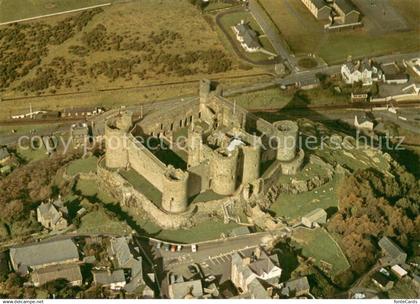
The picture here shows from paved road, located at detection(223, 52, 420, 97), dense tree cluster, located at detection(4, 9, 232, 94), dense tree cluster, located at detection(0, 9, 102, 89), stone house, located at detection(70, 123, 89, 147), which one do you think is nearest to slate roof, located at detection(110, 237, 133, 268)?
stone house, located at detection(70, 123, 89, 147)

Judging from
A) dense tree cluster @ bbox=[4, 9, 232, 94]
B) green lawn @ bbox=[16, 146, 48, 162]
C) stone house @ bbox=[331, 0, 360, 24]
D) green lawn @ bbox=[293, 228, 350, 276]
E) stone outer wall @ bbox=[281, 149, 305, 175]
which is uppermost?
stone house @ bbox=[331, 0, 360, 24]

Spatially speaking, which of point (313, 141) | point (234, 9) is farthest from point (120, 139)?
point (234, 9)

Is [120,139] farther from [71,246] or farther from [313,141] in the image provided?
[313,141]

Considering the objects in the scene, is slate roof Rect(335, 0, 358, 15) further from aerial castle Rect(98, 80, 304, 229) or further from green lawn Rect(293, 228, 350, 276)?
green lawn Rect(293, 228, 350, 276)

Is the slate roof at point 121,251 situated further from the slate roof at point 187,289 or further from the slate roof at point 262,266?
the slate roof at point 262,266

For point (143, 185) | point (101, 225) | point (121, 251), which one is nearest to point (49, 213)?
point (101, 225)

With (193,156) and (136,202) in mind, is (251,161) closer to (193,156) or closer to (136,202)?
(193,156)
